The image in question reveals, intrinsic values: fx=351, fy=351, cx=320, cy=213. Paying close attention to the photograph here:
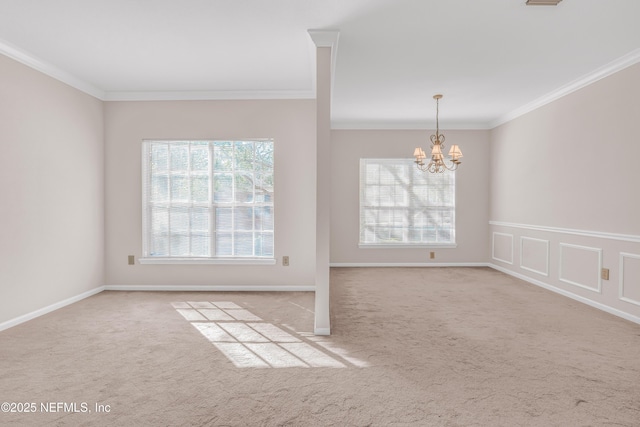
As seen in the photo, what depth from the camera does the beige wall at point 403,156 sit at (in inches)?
274

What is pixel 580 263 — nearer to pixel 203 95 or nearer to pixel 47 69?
pixel 203 95

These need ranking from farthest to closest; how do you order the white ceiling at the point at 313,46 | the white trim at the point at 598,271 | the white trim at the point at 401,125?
the white trim at the point at 401,125 < the white trim at the point at 598,271 < the white ceiling at the point at 313,46

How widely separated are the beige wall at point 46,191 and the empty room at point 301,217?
0.03m

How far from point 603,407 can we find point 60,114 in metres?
5.81

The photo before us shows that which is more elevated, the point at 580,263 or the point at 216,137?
the point at 216,137

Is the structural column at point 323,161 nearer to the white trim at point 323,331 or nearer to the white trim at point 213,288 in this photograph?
the white trim at point 323,331

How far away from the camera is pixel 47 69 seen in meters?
4.02

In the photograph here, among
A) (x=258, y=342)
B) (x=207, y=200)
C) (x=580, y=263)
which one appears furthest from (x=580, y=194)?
(x=207, y=200)

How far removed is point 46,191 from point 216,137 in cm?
210

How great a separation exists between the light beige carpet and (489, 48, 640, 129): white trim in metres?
2.76

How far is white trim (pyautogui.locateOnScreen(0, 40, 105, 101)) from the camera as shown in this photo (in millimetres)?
3533

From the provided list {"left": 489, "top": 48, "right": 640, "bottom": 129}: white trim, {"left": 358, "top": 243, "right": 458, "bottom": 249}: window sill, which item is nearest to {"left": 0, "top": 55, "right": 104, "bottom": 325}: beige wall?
{"left": 358, "top": 243, "right": 458, "bottom": 249}: window sill

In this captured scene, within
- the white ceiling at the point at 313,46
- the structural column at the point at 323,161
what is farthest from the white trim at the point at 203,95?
the structural column at the point at 323,161

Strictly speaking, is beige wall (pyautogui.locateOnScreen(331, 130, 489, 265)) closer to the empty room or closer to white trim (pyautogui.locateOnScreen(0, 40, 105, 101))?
the empty room
